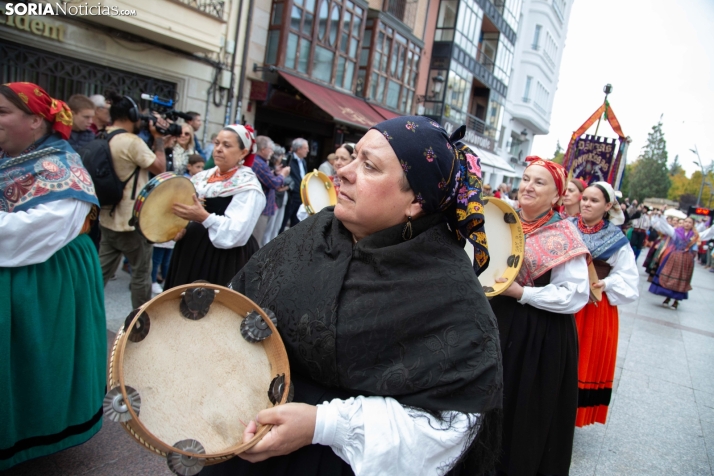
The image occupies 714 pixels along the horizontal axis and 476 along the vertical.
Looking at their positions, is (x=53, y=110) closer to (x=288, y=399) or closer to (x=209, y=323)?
(x=209, y=323)

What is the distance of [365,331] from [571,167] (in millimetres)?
7459

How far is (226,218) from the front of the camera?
135 inches

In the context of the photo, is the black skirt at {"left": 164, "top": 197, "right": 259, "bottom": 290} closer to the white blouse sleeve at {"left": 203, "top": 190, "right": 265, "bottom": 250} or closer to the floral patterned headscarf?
the white blouse sleeve at {"left": 203, "top": 190, "right": 265, "bottom": 250}

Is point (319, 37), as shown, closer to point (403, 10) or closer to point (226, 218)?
point (403, 10)

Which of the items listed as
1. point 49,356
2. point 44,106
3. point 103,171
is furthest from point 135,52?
point 49,356

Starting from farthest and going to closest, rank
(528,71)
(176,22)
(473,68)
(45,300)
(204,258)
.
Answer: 1. (528,71)
2. (473,68)
3. (176,22)
4. (204,258)
5. (45,300)

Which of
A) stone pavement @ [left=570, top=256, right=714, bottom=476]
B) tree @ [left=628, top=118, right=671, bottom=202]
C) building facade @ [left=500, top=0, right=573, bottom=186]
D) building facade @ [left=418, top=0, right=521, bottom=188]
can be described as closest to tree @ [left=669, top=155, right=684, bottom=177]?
tree @ [left=628, top=118, right=671, bottom=202]

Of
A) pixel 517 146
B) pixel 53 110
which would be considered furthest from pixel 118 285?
pixel 517 146

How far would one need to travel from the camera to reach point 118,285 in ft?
18.0

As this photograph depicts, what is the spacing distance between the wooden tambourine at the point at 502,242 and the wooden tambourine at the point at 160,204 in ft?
6.52

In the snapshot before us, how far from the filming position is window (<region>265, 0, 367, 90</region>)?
12211mm

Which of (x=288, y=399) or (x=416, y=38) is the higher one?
(x=416, y=38)

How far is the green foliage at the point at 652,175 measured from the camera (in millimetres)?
59000

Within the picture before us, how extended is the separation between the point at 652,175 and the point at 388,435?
230 ft
